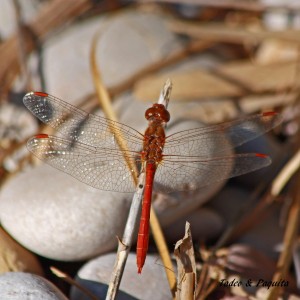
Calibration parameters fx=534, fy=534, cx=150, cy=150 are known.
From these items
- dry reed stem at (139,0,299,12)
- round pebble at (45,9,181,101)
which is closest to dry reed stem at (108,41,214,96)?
round pebble at (45,9,181,101)

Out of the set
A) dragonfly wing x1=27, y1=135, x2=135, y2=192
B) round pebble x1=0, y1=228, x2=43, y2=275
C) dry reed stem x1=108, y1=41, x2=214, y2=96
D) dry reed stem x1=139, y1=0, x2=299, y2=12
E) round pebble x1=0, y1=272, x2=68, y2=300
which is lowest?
round pebble x1=0, y1=272, x2=68, y2=300

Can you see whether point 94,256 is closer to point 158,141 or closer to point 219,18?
point 158,141

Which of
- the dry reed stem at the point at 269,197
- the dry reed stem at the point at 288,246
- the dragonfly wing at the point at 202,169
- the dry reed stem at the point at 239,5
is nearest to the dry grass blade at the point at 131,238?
the dragonfly wing at the point at 202,169

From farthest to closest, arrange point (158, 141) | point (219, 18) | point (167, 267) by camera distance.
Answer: point (219, 18)
point (158, 141)
point (167, 267)

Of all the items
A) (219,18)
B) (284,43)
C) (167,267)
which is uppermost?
(219,18)

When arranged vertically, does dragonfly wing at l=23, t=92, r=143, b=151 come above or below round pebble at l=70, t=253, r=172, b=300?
above

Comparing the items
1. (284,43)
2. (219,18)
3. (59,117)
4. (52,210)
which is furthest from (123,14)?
(52,210)

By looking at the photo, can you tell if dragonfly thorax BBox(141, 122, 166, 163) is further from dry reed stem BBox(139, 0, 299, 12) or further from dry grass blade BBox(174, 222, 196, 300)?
dry reed stem BBox(139, 0, 299, 12)

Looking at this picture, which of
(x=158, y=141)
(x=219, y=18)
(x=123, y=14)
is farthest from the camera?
(x=219, y=18)
